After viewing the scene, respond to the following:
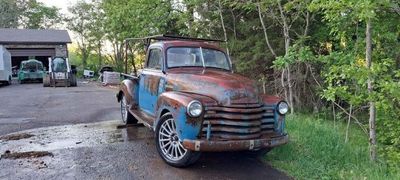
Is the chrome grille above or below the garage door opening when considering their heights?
below

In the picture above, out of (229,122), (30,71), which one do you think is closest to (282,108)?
(229,122)

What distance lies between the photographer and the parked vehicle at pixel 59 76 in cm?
2445

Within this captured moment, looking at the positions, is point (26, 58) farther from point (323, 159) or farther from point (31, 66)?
point (323, 159)

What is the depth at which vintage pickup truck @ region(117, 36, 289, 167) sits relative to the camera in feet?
16.9

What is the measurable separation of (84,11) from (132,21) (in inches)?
900

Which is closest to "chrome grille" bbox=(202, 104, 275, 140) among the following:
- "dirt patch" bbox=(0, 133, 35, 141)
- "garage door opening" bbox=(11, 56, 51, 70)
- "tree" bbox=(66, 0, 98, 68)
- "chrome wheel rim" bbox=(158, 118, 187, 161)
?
"chrome wheel rim" bbox=(158, 118, 187, 161)

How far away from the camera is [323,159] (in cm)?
580

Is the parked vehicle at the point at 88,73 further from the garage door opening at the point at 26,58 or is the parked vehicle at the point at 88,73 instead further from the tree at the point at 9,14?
the tree at the point at 9,14

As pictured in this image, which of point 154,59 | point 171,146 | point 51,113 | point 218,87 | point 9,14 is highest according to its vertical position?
point 9,14

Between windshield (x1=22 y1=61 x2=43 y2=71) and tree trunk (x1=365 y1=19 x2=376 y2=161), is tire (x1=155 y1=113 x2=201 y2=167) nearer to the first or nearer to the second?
tree trunk (x1=365 y1=19 x2=376 y2=161)

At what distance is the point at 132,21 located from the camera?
59.5 feet

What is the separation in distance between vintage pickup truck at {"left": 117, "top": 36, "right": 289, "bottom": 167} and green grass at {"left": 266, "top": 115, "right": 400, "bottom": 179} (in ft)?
1.33

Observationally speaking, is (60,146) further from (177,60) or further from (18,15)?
(18,15)

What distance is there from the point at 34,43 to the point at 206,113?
31745 millimetres
